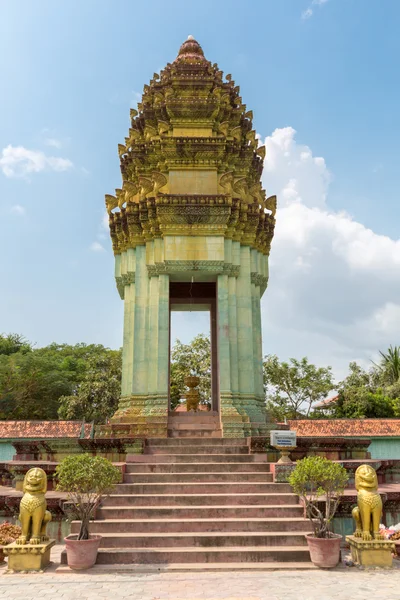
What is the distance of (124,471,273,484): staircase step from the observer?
36.8 feet

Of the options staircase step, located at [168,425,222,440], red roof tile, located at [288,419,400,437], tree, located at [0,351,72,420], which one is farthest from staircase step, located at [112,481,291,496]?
tree, located at [0,351,72,420]

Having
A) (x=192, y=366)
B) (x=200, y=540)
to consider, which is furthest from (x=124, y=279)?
(x=192, y=366)

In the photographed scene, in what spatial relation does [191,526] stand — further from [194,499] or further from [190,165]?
[190,165]

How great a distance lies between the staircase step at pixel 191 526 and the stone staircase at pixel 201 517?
0.06ft

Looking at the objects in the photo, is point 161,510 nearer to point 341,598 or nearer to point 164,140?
point 341,598

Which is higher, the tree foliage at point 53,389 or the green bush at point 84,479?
the tree foliage at point 53,389

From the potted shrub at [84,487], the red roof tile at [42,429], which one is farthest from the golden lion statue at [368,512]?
the red roof tile at [42,429]

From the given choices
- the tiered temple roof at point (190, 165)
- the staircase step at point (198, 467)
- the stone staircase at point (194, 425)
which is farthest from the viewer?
the tiered temple roof at point (190, 165)

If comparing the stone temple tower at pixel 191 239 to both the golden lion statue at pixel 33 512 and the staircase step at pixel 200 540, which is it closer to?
the staircase step at pixel 200 540

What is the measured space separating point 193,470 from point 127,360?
17.7 ft

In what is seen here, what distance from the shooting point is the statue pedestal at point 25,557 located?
8.24m

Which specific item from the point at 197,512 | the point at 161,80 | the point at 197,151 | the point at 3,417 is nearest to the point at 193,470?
the point at 197,512

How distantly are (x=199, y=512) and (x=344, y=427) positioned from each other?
1085 centimetres

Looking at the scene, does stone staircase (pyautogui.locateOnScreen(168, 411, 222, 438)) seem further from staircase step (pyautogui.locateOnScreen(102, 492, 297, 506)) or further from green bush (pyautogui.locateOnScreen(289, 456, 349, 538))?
green bush (pyautogui.locateOnScreen(289, 456, 349, 538))
